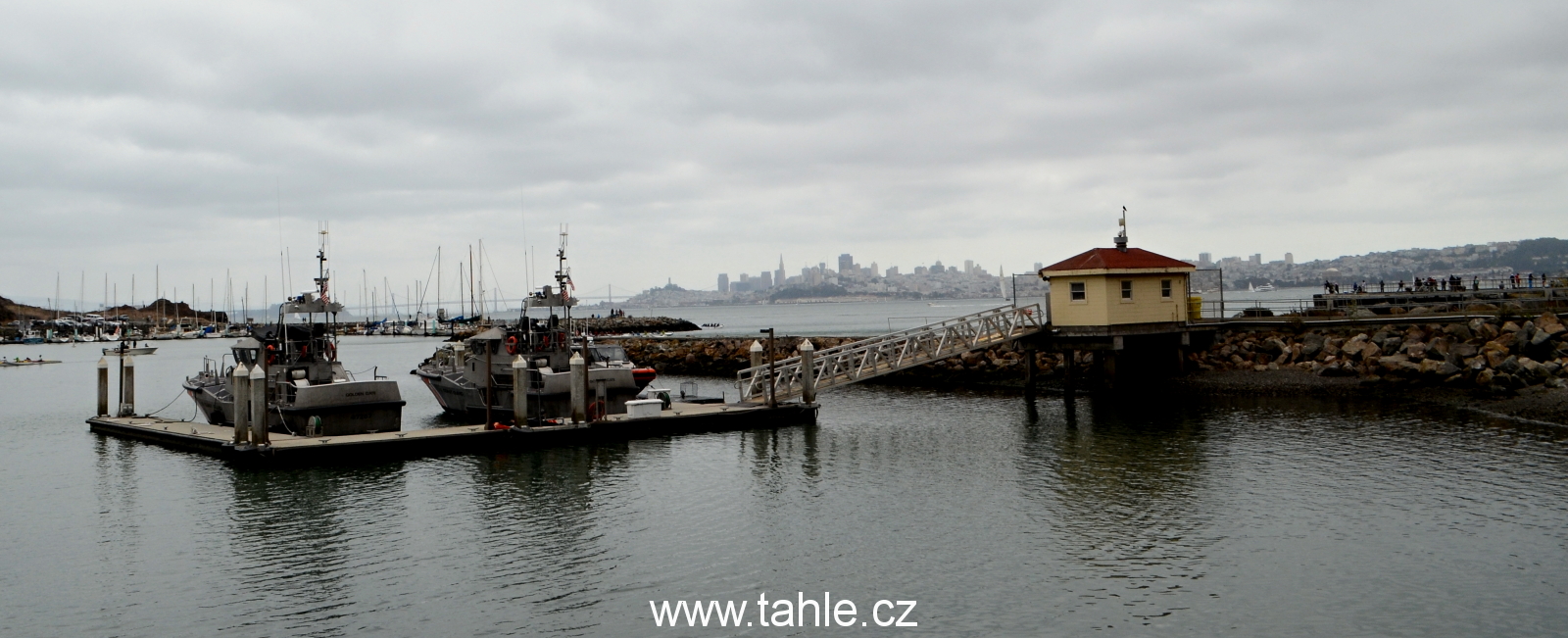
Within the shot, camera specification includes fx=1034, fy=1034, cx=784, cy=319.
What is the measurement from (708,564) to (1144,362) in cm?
2853

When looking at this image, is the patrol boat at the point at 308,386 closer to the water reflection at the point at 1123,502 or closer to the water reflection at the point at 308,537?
the water reflection at the point at 308,537

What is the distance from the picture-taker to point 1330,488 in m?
20.0

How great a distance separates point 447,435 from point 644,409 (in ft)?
18.2

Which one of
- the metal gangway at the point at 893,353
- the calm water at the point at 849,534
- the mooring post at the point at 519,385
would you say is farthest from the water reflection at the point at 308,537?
the metal gangway at the point at 893,353

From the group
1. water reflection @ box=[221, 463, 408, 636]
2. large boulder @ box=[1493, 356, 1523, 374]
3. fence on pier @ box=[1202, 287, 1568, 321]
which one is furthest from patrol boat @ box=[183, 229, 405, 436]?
large boulder @ box=[1493, 356, 1523, 374]

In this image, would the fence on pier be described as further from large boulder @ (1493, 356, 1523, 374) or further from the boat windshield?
the boat windshield

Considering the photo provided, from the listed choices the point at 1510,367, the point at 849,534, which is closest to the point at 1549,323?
the point at 1510,367

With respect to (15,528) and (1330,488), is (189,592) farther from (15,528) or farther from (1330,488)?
(1330,488)

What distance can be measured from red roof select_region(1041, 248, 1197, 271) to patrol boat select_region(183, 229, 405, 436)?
73.3 ft

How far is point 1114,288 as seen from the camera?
35219 millimetres

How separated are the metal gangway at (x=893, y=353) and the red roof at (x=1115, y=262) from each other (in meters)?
2.07

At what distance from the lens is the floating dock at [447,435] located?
2495 centimetres

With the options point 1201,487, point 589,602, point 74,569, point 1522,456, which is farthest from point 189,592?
point 1522,456

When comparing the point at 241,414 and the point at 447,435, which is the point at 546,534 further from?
the point at 241,414
